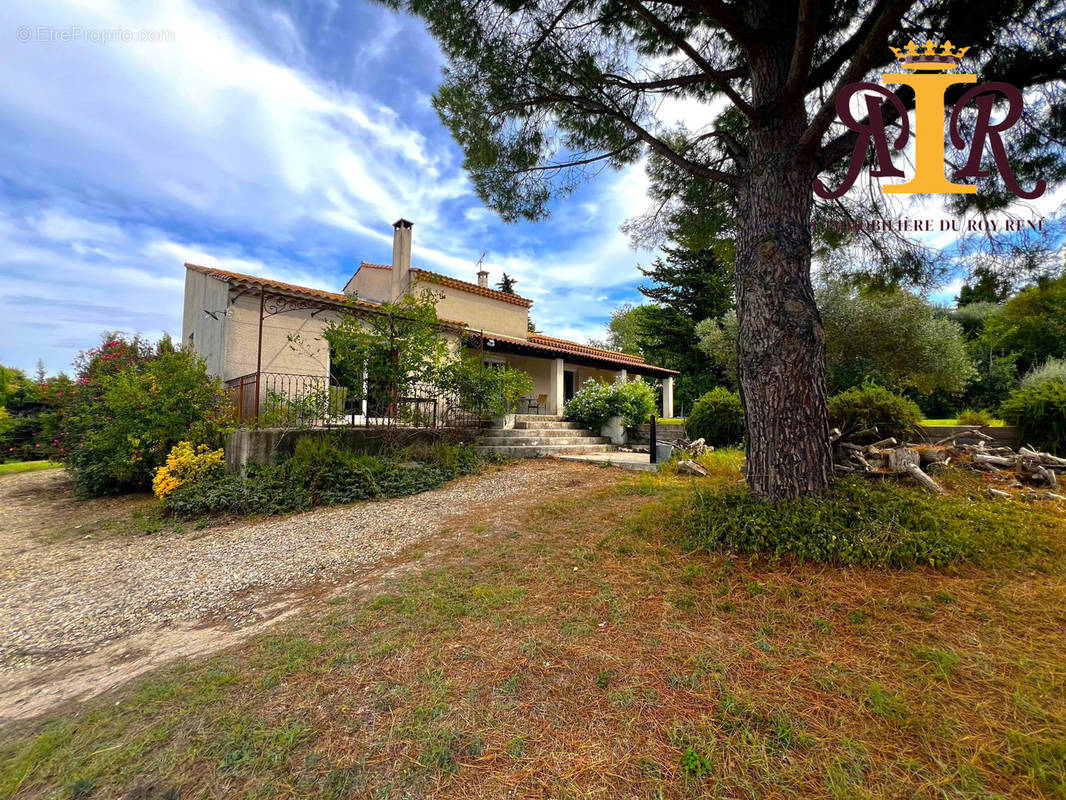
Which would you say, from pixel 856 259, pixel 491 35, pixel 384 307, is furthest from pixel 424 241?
pixel 856 259

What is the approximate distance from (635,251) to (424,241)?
910cm

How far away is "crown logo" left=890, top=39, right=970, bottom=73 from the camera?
357 centimetres

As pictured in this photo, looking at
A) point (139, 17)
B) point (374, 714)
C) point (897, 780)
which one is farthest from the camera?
point (139, 17)

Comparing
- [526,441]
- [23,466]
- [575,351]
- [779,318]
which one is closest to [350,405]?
[526,441]

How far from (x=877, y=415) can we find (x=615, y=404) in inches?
228

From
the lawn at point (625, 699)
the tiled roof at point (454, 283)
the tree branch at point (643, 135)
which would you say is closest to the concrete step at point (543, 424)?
the tiled roof at point (454, 283)

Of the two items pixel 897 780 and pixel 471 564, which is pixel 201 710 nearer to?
pixel 471 564

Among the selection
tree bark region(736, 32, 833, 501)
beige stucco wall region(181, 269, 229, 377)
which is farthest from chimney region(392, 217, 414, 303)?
tree bark region(736, 32, 833, 501)

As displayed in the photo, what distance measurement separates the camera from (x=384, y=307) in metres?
7.47

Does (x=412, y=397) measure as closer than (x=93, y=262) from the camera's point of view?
Yes

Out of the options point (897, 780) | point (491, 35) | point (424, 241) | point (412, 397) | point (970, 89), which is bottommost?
point (897, 780)

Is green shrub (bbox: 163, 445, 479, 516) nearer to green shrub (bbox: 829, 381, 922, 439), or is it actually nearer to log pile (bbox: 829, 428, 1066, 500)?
log pile (bbox: 829, 428, 1066, 500)

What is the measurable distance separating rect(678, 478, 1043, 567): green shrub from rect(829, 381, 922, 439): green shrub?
89.2 inches

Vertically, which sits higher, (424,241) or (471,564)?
(424,241)
